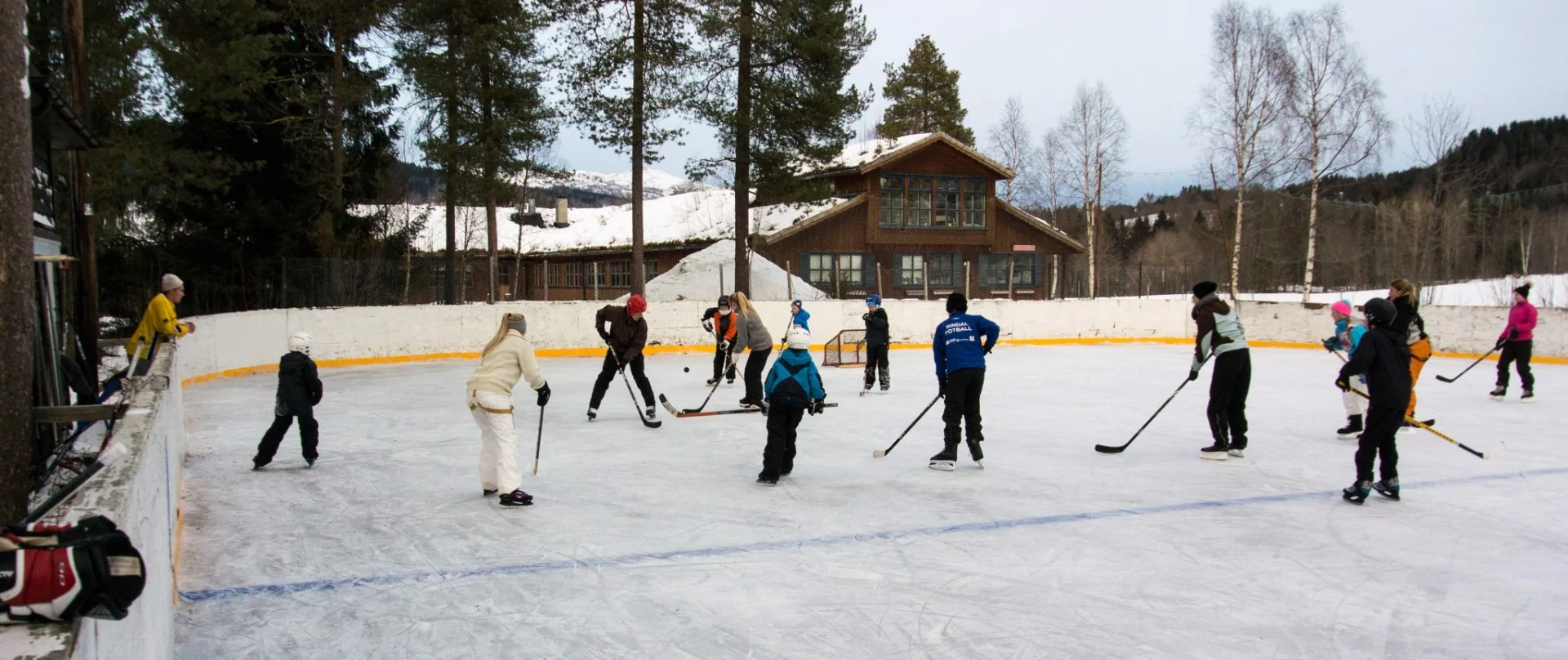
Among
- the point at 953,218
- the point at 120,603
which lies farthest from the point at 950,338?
the point at 953,218

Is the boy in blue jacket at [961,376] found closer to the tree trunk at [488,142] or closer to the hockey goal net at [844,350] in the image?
the hockey goal net at [844,350]

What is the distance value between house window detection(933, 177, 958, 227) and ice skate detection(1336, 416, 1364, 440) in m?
24.5

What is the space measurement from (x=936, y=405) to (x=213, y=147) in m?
16.4

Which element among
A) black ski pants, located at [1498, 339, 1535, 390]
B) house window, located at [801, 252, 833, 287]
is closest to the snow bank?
house window, located at [801, 252, 833, 287]

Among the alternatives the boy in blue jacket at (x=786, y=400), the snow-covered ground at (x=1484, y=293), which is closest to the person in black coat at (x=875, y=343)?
the boy in blue jacket at (x=786, y=400)

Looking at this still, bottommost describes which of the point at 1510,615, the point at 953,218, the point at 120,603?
the point at 1510,615

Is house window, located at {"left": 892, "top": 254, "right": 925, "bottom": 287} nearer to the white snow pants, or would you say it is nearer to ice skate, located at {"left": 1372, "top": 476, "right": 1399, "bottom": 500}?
ice skate, located at {"left": 1372, "top": 476, "right": 1399, "bottom": 500}

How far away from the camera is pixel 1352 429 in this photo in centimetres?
938

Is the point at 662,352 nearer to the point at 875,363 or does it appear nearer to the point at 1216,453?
the point at 875,363

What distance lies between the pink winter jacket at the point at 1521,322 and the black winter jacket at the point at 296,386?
521 inches

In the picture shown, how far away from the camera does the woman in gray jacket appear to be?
11.5 m

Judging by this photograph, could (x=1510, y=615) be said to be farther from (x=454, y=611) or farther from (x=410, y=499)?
(x=410, y=499)

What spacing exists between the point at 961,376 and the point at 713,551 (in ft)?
10.4

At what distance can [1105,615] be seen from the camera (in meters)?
4.44
